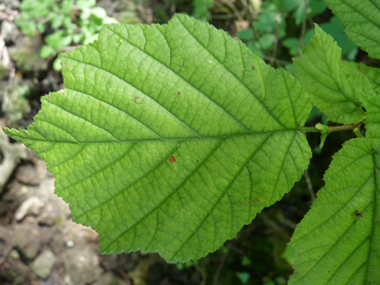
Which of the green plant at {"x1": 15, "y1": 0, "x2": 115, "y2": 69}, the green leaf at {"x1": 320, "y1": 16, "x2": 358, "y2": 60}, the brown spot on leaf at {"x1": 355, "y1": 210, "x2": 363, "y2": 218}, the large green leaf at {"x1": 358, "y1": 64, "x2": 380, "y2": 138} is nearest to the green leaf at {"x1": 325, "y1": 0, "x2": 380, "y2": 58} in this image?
the large green leaf at {"x1": 358, "y1": 64, "x2": 380, "y2": 138}

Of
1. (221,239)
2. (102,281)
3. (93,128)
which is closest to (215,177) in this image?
(221,239)

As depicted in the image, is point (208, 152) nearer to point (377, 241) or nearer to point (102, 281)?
point (377, 241)

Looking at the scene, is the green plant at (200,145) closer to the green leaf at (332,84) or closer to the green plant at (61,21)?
the green leaf at (332,84)

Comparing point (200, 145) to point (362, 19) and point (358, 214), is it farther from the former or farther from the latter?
point (362, 19)

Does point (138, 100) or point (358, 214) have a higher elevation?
point (358, 214)

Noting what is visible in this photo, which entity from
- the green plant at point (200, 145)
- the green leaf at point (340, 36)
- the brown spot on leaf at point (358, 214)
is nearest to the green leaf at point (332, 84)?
the green plant at point (200, 145)

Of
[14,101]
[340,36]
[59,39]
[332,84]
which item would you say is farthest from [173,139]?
[14,101]
